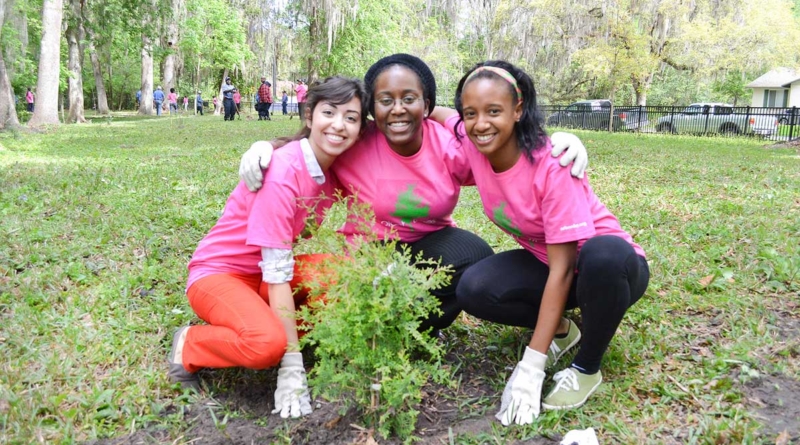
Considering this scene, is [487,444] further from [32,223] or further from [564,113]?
[564,113]

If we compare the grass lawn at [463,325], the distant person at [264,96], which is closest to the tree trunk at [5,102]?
the grass lawn at [463,325]

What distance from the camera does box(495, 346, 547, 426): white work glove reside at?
2557mm

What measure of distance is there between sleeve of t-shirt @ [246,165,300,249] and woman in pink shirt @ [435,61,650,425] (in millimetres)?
836

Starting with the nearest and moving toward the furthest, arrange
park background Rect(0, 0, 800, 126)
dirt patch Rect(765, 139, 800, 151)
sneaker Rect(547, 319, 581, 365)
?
sneaker Rect(547, 319, 581, 365), dirt patch Rect(765, 139, 800, 151), park background Rect(0, 0, 800, 126)

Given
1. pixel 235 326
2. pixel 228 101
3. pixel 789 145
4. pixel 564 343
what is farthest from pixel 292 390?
pixel 228 101

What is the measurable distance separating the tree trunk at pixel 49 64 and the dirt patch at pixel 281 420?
15.5m

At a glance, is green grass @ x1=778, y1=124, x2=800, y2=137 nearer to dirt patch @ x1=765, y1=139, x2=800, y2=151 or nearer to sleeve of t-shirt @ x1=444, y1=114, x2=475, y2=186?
dirt patch @ x1=765, y1=139, x2=800, y2=151

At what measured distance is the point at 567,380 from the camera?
105 inches

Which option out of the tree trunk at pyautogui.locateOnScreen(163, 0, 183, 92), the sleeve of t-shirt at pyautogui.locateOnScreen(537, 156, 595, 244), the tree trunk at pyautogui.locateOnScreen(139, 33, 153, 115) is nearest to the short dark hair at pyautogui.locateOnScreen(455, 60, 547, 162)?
the sleeve of t-shirt at pyautogui.locateOnScreen(537, 156, 595, 244)

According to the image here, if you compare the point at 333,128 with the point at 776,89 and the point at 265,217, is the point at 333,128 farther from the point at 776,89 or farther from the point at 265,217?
the point at 776,89

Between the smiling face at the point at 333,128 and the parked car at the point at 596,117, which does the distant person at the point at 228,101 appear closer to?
the parked car at the point at 596,117

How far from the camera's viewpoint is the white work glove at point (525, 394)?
2.56 metres

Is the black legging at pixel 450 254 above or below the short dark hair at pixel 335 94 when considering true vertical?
below

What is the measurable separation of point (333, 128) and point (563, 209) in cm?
107
